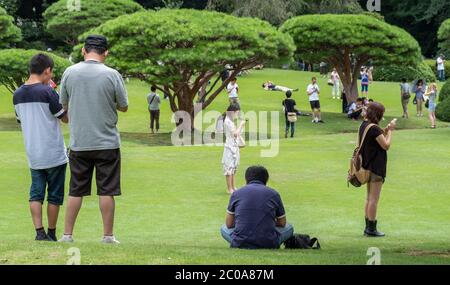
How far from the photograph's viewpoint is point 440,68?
188 feet

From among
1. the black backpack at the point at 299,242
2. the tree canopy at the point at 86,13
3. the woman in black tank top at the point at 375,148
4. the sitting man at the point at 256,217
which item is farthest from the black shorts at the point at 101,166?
the tree canopy at the point at 86,13

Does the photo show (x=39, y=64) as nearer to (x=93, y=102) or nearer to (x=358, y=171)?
(x=93, y=102)

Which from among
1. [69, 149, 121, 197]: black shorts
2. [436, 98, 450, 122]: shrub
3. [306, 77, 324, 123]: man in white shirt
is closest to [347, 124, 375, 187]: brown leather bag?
[69, 149, 121, 197]: black shorts

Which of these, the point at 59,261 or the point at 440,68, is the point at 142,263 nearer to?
the point at 59,261

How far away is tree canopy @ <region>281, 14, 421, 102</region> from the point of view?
39406mm

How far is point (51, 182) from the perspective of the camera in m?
10.1

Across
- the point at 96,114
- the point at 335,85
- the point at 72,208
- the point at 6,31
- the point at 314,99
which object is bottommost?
the point at 335,85

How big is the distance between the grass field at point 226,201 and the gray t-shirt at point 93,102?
1070 mm

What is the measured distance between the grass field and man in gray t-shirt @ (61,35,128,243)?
73 cm

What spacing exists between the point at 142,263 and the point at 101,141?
1.59 metres

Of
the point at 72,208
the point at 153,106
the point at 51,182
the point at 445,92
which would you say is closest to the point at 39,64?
the point at 51,182

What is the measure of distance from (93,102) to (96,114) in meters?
0.12

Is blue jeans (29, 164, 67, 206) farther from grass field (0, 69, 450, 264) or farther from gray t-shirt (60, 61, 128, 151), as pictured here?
gray t-shirt (60, 61, 128, 151)
